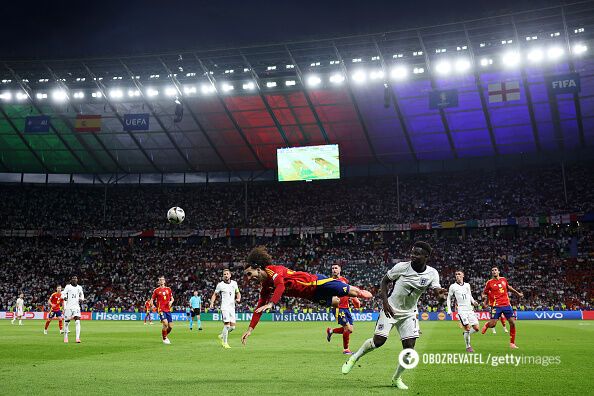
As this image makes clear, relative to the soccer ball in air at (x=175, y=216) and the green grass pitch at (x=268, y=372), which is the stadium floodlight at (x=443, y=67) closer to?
the soccer ball in air at (x=175, y=216)

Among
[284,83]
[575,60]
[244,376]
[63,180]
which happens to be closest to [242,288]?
[284,83]

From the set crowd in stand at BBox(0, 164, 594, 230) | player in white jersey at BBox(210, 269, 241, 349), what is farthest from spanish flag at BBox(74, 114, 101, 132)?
player in white jersey at BBox(210, 269, 241, 349)

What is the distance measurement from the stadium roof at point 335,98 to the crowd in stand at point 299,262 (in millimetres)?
8711

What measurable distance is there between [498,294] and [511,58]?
2745 centimetres

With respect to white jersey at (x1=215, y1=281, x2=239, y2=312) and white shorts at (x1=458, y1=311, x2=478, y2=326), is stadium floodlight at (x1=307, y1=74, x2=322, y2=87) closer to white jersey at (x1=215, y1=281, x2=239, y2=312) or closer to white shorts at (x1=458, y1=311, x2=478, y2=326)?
white jersey at (x1=215, y1=281, x2=239, y2=312)

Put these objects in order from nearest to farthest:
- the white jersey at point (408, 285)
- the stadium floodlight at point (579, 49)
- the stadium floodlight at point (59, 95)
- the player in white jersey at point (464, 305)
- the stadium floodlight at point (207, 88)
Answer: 1. the white jersey at point (408, 285)
2. the player in white jersey at point (464, 305)
3. the stadium floodlight at point (579, 49)
4. the stadium floodlight at point (207, 88)
5. the stadium floodlight at point (59, 95)

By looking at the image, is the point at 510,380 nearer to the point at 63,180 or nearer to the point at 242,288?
the point at 242,288

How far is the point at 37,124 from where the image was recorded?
44.9 meters

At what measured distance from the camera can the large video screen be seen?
49.7m

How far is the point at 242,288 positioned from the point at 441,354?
3513 centimetres

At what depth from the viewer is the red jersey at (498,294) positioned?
1738 centimetres

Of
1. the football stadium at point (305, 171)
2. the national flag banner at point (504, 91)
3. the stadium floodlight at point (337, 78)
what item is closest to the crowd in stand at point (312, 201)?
the football stadium at point (305, 171)

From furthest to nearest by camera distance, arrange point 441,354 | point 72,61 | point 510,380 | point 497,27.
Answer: point 72,61, point 497,27, point 441,354, point 510,380

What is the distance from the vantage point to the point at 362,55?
42.4 meters
